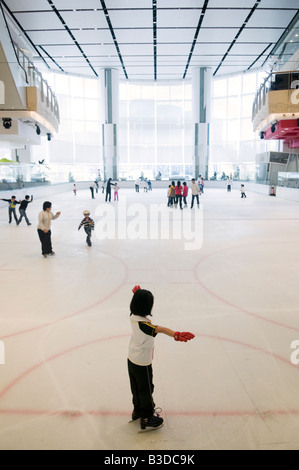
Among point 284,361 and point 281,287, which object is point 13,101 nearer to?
point 281,287

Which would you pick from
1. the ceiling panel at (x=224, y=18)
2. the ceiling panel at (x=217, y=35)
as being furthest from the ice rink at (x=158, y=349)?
the ceiling panel at (x=217, y=35)

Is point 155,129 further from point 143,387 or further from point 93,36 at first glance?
point 143,387

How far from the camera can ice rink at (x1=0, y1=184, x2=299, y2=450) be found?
275 centimetres

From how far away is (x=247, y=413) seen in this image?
2.95m

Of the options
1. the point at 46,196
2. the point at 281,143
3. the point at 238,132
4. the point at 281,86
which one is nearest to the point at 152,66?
the point at 238,132

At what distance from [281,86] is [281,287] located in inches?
572

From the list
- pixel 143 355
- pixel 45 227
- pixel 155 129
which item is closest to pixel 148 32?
pixel 155 129

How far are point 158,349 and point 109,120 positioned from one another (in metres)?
35.7

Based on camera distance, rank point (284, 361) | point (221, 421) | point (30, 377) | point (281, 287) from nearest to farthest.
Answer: point (221, 421) → point (30, 377) → point (284, 361) → point (281, 287)

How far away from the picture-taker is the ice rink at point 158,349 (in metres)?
2.75

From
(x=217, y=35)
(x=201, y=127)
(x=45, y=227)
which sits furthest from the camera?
(x=201, y=127)

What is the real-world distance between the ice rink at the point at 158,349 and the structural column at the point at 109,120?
2949cm

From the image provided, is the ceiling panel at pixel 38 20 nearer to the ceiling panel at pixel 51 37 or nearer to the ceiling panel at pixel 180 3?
the ceiling panel at pixel 51 37

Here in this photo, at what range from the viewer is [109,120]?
3712 cm
